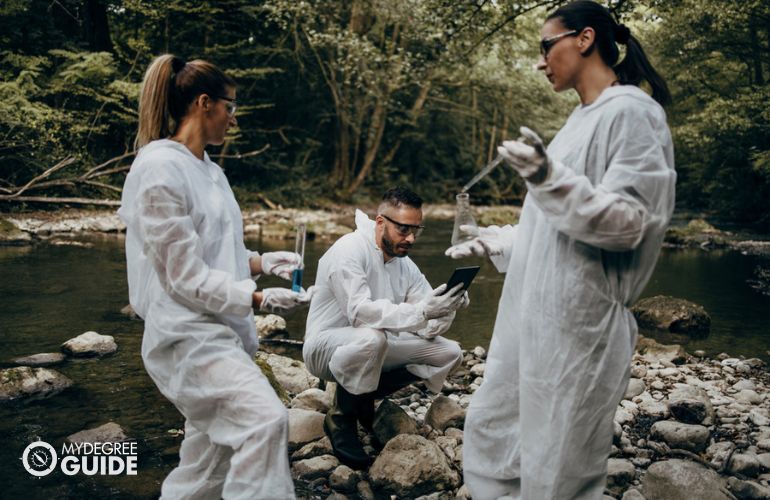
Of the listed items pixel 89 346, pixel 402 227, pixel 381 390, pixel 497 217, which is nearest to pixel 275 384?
pixel 381 390

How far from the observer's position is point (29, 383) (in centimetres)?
505

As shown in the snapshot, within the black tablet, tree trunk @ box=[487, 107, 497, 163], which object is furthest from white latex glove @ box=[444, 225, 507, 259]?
tree trunk @ box=[487, 107, 497, 163]

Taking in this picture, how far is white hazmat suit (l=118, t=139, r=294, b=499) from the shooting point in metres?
2.49

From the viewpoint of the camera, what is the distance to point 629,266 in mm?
2465

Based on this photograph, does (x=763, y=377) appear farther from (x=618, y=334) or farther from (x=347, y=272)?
(x=618, y=334)

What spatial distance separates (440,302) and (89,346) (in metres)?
3.75

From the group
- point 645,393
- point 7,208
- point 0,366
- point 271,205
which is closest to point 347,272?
point 645,393

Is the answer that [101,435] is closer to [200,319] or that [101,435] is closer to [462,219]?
[200,319]

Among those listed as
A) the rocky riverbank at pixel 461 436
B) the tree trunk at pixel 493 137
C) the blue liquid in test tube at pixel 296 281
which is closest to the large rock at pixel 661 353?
the rocky riverbank at pixel 461 436

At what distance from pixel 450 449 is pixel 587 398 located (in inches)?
75.8

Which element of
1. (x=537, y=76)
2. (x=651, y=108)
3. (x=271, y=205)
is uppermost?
(x=537, y=76)

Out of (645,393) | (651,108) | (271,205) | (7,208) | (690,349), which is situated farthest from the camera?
(271,205)

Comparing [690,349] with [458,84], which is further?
[458,84]

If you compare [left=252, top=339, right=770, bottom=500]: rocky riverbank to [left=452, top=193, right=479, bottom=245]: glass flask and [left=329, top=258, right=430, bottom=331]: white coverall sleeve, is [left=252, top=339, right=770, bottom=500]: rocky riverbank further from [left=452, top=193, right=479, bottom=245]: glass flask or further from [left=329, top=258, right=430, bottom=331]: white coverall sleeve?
[left=452, top=193, right=479, bottom=245]: glass flask
